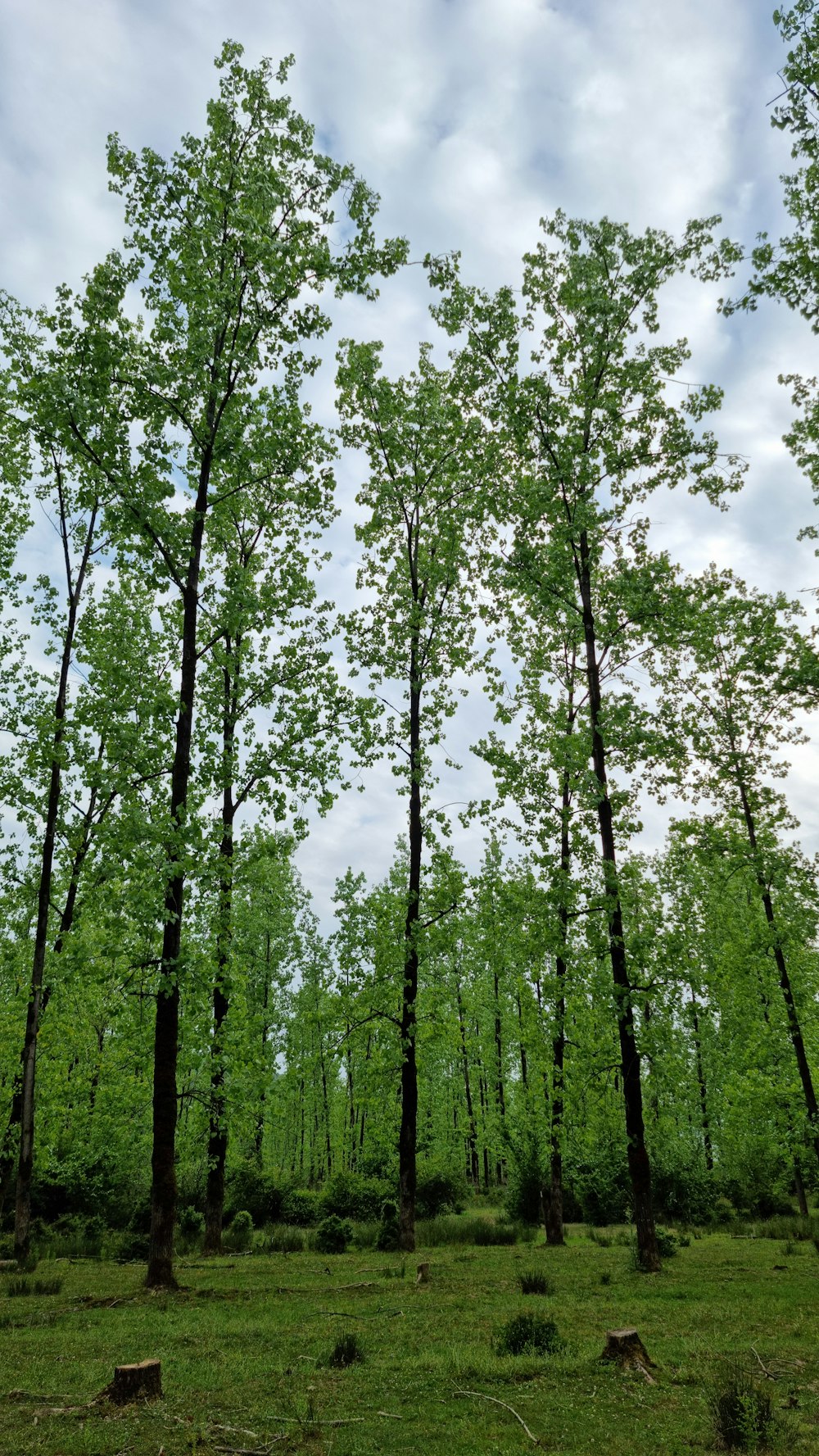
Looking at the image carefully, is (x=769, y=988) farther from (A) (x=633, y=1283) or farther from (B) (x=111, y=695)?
(B) (x=111, y=695)

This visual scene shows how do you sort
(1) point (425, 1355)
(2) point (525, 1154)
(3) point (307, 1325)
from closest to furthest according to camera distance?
(1) point (425, 1355)
(3) point (307, 1325)
(2) point (525, 1154)

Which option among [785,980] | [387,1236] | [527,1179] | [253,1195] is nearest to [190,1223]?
[253,1195]

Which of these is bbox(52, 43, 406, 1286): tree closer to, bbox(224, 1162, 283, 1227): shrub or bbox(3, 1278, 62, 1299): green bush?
bbox(3, 1278, 62, 1299): green bush

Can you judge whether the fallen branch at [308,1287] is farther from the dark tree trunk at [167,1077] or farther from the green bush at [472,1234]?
the green bush at [472,1234]

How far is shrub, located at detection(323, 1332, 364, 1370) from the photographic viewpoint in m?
7.43

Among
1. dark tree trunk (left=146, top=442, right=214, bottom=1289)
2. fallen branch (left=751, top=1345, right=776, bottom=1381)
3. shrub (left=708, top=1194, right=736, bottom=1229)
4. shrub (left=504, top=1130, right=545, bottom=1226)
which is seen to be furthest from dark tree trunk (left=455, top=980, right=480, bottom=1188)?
fallen branch (left=751, top=1345, right=776, bottom=1381)

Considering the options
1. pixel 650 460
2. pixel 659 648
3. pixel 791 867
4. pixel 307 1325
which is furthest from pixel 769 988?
pixel 307 1325

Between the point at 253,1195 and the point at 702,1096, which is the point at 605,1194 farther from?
the point at 253,1195

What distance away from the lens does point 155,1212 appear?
11.2 m

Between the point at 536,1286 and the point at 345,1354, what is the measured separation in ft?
16.9

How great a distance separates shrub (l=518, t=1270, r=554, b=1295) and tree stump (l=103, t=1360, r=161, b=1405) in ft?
23.0

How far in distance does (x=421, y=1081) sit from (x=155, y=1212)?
28.2 meters

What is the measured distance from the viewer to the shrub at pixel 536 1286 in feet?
37.2

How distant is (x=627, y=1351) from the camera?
23.2 feet
